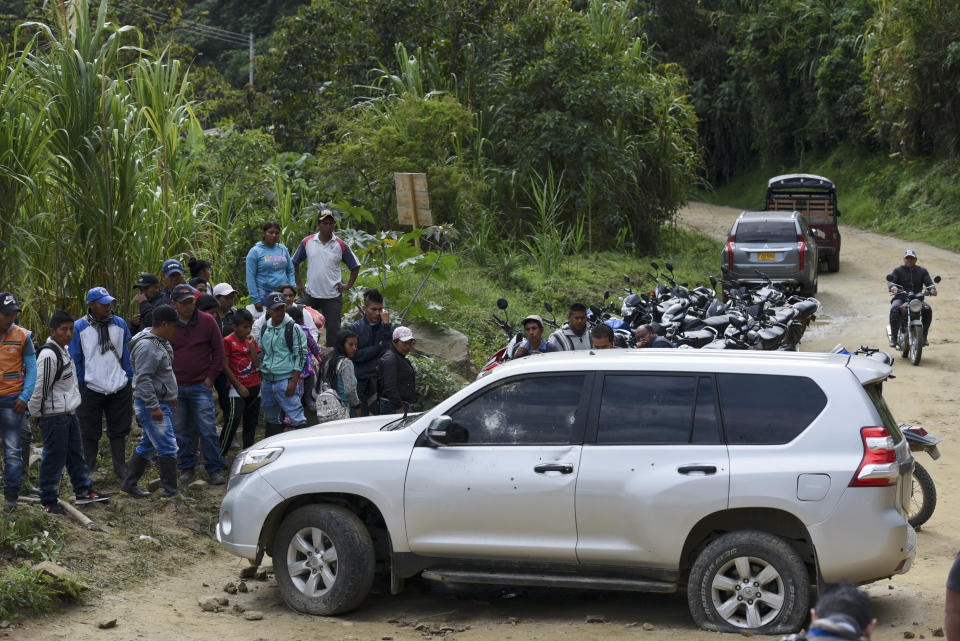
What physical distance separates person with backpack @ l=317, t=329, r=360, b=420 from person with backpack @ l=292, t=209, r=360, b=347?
68.3 inches

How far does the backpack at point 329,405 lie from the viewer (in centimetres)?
979

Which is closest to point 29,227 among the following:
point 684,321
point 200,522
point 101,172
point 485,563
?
point 101,172

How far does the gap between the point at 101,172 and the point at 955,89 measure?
95.1 feet

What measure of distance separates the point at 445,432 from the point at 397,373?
3.14 metres

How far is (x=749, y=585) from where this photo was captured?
20.7 feet

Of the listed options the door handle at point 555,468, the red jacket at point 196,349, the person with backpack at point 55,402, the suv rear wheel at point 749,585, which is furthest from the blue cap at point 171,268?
the suv rear wheel at point 749,585

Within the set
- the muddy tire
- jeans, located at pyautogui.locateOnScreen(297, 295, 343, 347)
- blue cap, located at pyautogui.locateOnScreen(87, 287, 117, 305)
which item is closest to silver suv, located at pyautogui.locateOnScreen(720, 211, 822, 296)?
jeans, located at pyautogui.locateOnScreen(297, 295, 343, 347)

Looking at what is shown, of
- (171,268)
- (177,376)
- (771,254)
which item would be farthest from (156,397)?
(771,254)

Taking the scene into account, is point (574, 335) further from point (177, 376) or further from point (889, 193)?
point (889, 193)

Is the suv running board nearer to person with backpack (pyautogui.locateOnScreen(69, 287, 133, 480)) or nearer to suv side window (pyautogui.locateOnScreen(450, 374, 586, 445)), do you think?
suv side window (pyautogui.locateOnScreen(450, 374, 586, 445))

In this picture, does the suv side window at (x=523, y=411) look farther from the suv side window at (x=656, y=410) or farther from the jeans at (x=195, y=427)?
the jeans at (x=195, y=427)

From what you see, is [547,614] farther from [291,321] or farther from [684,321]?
[684,321]

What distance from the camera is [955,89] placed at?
1280 inches

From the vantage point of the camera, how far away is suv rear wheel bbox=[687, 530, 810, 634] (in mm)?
6207
